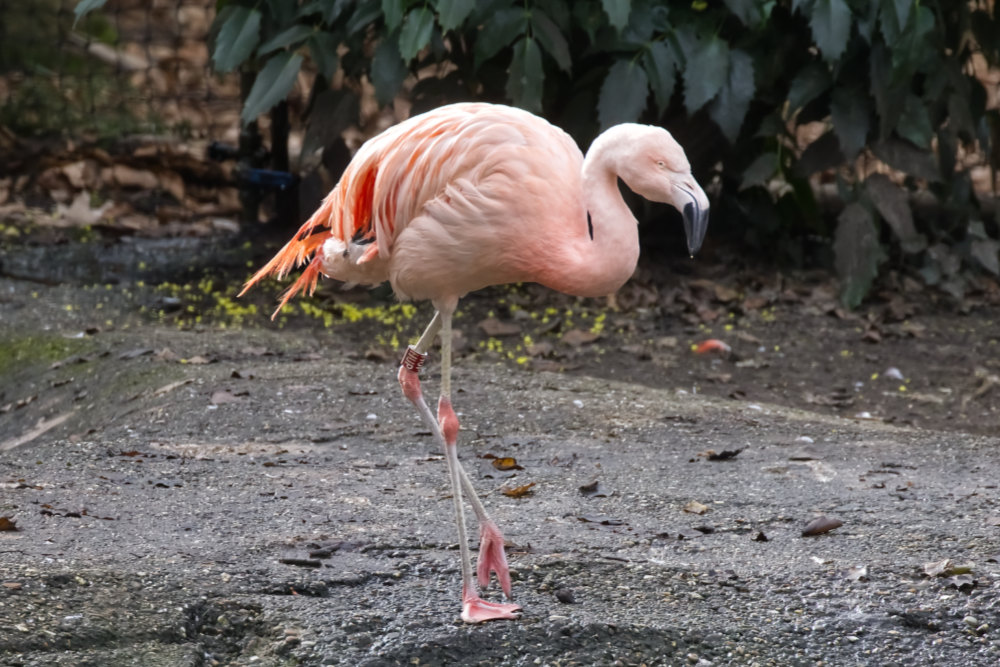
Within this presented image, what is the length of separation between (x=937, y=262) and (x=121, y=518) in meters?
4.89

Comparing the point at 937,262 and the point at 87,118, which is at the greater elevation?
the point at 87,118

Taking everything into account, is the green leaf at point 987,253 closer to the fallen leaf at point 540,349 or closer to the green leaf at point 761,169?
the green leaf at point 761,169

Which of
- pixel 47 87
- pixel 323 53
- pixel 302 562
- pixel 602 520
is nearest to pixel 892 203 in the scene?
pixel 323 53

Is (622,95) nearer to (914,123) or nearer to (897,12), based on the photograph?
(897,12)

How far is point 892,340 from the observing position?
6.05 meters

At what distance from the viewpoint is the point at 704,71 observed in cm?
586

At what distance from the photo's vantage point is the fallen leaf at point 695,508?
3.63 metres

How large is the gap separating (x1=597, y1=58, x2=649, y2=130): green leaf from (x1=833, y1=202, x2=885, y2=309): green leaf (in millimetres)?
1335

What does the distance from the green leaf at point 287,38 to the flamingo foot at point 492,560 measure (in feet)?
11.8

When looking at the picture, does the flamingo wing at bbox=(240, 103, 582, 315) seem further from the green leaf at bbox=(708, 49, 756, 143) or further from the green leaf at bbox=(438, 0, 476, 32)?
the green leaf at bbox=(708, 49, 756, 143)

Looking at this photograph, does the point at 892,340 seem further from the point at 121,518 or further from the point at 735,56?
the point at 121,518

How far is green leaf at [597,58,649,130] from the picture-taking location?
577cm

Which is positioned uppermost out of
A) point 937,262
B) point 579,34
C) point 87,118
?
point 579,34

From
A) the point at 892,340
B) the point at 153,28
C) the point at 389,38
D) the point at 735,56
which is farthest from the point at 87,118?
the point at 892,340
